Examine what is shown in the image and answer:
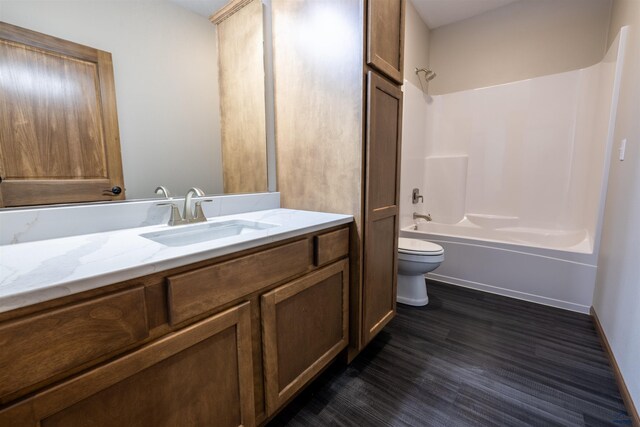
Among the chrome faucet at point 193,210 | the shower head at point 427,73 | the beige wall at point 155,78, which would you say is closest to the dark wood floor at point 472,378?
the chrome faucet at point 193,210

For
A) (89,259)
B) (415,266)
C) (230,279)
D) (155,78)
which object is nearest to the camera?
(89,259)

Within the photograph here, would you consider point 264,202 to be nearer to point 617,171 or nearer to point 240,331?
point 240,331

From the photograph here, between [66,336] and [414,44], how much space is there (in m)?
3.14

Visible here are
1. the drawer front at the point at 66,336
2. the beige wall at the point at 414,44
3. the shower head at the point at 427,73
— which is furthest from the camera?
the shower head at the point at 427,73

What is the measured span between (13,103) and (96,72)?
279 millimetres

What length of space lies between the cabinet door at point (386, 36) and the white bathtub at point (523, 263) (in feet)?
5.11

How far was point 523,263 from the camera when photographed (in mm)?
2213

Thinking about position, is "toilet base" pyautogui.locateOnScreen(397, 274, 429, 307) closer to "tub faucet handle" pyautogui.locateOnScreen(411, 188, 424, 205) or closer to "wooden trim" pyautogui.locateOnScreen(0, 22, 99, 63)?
"tub faucet handle" pyautogui.locateOnScreen(411, 188, 424, 205)

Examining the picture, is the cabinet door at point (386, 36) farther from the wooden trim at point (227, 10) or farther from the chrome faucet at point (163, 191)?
the chrome faucet at point (163, 191)

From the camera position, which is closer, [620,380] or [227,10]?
[620,380]

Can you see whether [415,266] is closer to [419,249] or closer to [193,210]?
Answer: [419,249]

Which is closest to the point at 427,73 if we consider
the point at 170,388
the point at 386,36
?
the point at 386,36

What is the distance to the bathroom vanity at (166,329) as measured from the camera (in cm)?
54

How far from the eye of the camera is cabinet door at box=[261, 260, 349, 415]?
3.35ft
